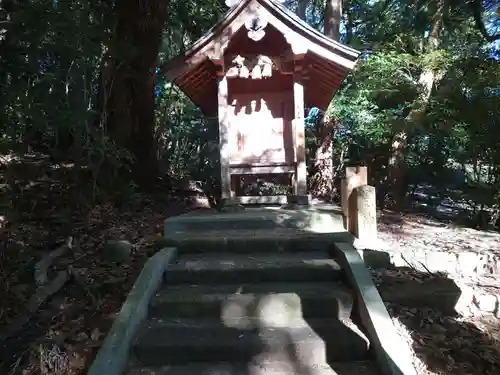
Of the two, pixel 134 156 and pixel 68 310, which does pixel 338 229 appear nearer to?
pixel 68 310

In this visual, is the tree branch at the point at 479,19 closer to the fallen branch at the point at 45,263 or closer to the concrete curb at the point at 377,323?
the concrete curb at the point at 377,323

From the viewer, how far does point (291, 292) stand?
11.8 ft

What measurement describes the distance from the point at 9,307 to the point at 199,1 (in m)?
8.30

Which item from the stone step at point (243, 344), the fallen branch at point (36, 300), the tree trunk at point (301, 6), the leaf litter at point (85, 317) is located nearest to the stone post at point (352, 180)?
the leaf litter at point (85, 317)

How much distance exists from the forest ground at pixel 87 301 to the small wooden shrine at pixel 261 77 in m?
1.79

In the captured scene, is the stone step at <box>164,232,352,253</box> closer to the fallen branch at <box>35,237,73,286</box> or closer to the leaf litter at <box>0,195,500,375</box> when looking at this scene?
the leaf litter at <box>0,195,500,375</box>

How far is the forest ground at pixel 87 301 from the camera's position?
2.99m

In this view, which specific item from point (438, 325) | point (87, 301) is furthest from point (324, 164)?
point (87, 301)

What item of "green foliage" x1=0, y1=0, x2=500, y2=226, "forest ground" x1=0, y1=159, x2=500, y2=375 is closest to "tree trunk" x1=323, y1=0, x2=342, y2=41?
"green foliage" x1=0, y1=0, x2=500, y2=226

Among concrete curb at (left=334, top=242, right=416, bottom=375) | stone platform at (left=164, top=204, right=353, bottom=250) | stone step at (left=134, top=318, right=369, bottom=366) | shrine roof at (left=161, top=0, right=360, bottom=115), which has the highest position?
shrine roof at (left=161, top=0, right=360, bottom=115)

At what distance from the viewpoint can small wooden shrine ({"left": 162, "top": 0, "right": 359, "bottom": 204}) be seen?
602 centimetres

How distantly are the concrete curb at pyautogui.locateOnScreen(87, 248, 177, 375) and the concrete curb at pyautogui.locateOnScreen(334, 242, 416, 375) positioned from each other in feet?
5.77

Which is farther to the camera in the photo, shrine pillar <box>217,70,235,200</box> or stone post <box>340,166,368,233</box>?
shrine pillar <box>217,70,235,200</box>

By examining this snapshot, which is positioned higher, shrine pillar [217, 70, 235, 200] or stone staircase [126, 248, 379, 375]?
shrine pillar [217, 70, 235, 200]
